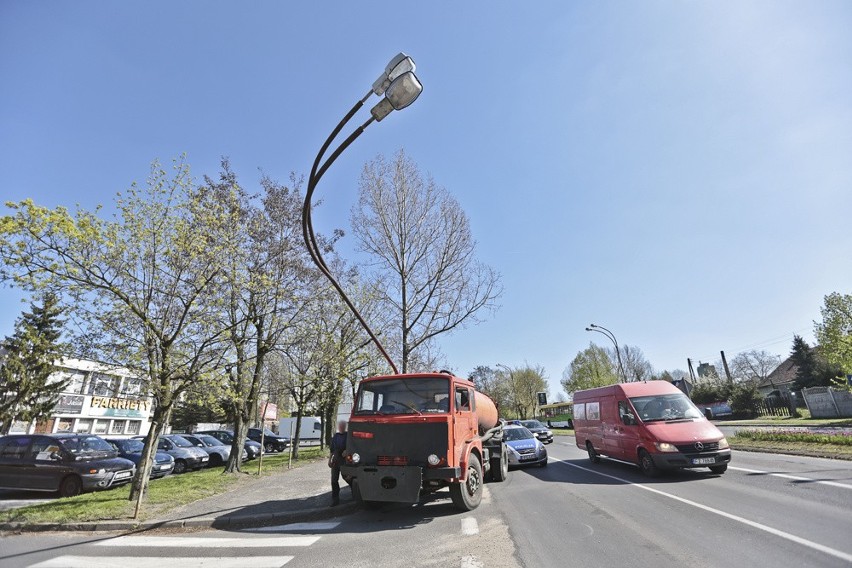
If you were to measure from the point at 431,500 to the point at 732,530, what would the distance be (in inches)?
219

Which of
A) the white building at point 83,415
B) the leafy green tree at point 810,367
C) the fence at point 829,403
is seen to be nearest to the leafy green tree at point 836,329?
the fence at point 829,403

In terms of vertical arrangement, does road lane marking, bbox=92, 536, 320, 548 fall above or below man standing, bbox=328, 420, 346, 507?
below

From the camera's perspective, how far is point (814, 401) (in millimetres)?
31469

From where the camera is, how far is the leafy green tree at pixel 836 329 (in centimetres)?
2750

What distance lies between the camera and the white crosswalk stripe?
5.57 meters

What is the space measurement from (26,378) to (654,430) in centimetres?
4077

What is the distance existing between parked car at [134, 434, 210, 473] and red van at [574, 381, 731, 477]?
714 inches

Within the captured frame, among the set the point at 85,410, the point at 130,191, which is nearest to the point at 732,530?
the point at 130,191

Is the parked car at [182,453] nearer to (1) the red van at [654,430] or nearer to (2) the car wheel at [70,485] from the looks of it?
(2) the car wheel at [70,485]

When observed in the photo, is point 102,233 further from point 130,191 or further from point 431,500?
point 431,500

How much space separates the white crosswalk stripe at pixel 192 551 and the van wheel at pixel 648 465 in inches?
316

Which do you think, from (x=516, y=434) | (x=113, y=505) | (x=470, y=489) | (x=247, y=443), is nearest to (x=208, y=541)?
(x=113, y=505)

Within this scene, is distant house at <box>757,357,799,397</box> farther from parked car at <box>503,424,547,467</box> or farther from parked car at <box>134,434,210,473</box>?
parked car at <box>134,434,210,473</box>

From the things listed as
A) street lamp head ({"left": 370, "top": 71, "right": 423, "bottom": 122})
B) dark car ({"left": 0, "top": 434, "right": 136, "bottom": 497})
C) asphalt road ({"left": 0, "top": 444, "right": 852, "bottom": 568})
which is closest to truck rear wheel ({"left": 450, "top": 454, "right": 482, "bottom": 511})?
asphalt road ({"left": 0, "top": 444, "right": 852, "bottom": 568})
